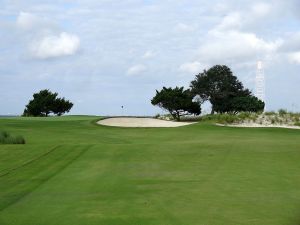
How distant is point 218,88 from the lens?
66.2 m

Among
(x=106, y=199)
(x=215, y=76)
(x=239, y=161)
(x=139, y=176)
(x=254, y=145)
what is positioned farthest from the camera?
(x=215, y=76)

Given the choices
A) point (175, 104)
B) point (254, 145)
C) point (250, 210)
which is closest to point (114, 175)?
point (250, 210)

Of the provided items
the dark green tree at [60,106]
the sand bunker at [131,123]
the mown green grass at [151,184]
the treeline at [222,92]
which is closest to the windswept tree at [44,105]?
the dark green tree at [60,106]

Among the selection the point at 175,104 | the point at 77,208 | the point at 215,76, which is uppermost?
the point at 215,76

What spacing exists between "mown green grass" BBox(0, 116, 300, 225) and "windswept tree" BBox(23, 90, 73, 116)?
5282cm

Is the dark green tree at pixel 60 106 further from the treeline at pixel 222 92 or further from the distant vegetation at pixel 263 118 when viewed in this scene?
the distant vegetation at pixel 263 118

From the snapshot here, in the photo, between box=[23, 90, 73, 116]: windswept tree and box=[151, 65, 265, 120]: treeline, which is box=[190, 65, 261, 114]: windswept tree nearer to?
box=[151, 65, 265, 120]: treeline

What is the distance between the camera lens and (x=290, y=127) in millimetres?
32938

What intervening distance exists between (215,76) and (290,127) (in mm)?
33167

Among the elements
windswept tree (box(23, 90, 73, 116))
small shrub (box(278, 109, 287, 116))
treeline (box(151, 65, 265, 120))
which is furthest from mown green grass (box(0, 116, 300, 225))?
windswept tree (box(23, 90, 73, 116))

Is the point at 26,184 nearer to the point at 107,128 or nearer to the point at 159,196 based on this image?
the point at 159,196

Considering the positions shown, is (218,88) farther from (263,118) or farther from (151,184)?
(151,184)

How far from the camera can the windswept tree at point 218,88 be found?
213 ft

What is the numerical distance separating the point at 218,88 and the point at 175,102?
1598cm
